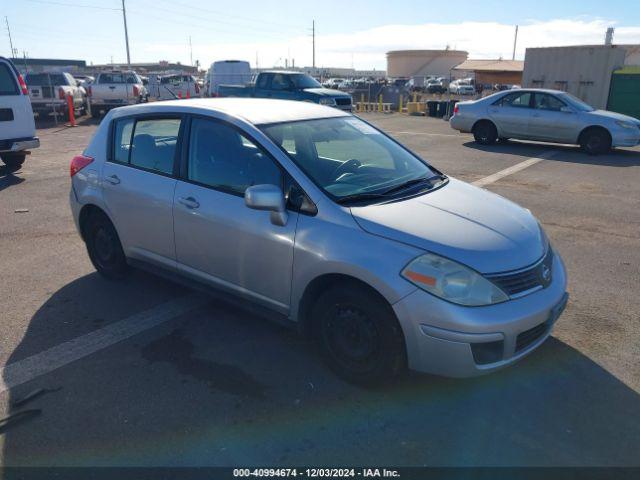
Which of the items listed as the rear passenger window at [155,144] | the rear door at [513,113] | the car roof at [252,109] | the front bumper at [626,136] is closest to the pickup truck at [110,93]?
the rear door at [513,113]

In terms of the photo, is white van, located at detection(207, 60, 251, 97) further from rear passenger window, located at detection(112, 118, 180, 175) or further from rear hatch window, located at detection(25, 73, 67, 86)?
rear passenger window, located at detection(112, 118, 180, 175)

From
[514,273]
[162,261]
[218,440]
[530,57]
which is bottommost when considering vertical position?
[218,440]

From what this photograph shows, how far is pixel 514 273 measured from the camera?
303cm

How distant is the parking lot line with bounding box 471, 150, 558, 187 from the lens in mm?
9552

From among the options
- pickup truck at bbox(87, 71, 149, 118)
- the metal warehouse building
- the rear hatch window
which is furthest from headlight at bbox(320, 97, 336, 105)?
the rear hatch window

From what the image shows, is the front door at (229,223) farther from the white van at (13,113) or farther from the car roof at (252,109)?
the white van at (13,113)

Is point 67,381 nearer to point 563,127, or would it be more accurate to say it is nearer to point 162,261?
point 162,261

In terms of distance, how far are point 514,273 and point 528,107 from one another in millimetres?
11666

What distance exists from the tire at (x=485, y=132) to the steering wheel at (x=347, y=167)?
11.2 metres

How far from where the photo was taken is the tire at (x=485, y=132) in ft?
46.4

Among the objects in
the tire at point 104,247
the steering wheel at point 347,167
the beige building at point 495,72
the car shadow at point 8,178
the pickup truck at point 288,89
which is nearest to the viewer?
the steering wheel at point 347,167

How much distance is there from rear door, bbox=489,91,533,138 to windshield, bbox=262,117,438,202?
1012 centimetres

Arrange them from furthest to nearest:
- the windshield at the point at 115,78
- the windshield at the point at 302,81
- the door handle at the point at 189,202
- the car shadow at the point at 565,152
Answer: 1. the windshield at the point at 115,78
2. the windshield at the point at 302,81
3. the car shadow at the point at 565,152
4. the door handle at the point at 189,202

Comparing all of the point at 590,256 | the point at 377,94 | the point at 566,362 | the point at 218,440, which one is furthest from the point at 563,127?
the point at 377,94
